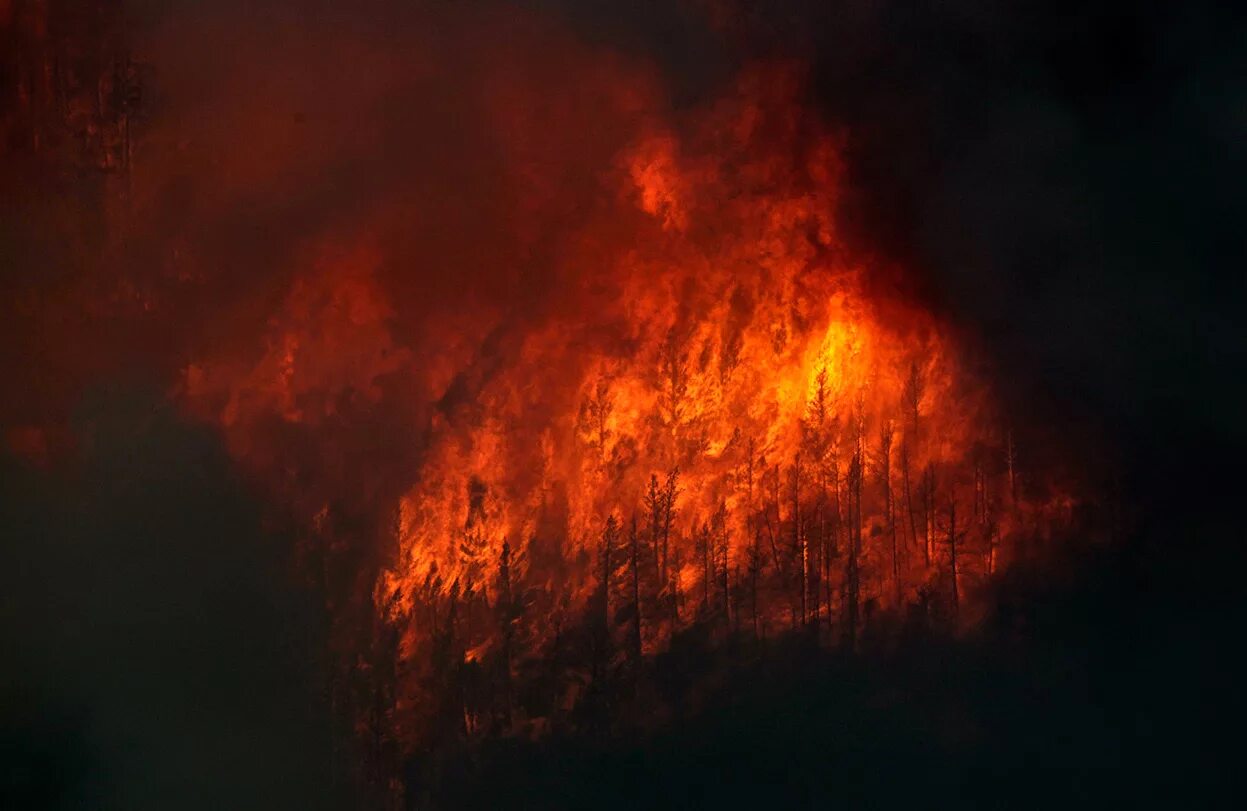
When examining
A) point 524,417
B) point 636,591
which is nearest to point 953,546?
point 636,591

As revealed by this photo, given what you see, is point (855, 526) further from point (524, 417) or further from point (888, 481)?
point (524, 417)

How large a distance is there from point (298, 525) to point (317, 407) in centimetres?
27

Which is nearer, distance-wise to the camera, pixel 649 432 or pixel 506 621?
→ pixel 506 621

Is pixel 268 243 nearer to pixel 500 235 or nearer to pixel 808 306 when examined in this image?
pixel 500 235

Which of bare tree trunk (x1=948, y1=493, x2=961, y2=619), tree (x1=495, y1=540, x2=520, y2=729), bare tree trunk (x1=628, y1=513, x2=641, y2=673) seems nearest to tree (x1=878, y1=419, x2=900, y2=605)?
bare tree trunk (x1=948, y1=493, x2=961, y2=619)

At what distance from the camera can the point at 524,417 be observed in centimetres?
295

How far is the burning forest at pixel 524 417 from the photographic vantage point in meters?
2.79

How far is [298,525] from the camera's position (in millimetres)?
2826

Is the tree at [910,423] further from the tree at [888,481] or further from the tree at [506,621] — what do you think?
the tree at [506,621]

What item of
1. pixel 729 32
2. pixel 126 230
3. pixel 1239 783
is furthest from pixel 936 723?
pixel 126 230

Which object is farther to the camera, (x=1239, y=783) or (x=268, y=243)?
(x=1239, y=783)

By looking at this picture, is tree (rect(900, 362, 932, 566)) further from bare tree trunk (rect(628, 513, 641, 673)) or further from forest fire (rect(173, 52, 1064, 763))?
bare tree trunk (rect(628, 513, 641, 673))

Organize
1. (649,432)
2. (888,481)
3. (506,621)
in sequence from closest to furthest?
(506,621) < (649,432) < (888,481)

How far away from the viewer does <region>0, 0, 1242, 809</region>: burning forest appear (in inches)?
110
